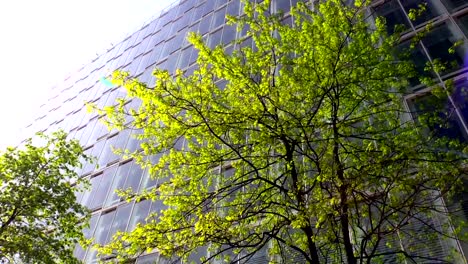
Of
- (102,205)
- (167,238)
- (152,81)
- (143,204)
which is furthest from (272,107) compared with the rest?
(152,81)

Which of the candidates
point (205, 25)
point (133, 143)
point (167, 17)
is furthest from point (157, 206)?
point (167, 17)

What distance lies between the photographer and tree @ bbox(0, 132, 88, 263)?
923 cm

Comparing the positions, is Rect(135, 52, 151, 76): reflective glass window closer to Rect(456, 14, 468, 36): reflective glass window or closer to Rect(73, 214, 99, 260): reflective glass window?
Rect(73, 214, 99, 260): reflective glass window

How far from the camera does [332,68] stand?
22.8 feet

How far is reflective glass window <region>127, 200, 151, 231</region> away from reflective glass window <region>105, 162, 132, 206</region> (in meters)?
1.84

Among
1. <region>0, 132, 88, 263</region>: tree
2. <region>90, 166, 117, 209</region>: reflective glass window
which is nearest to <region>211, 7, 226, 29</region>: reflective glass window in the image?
<region>90, 166, 117, 209</region>: reflective glass window

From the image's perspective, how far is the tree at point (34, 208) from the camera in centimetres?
923

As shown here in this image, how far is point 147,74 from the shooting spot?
76.2ft

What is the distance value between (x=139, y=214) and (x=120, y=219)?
3.90 feet

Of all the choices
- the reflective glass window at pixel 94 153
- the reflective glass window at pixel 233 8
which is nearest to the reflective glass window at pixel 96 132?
the reflective glass window at pixel 94 153

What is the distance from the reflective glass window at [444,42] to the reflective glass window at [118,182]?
12.9 meters

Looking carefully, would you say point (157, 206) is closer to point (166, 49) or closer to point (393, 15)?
point (393, 15)

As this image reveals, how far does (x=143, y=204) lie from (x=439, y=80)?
432 inches

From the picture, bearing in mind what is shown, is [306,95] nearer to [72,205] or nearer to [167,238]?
[167,238]
